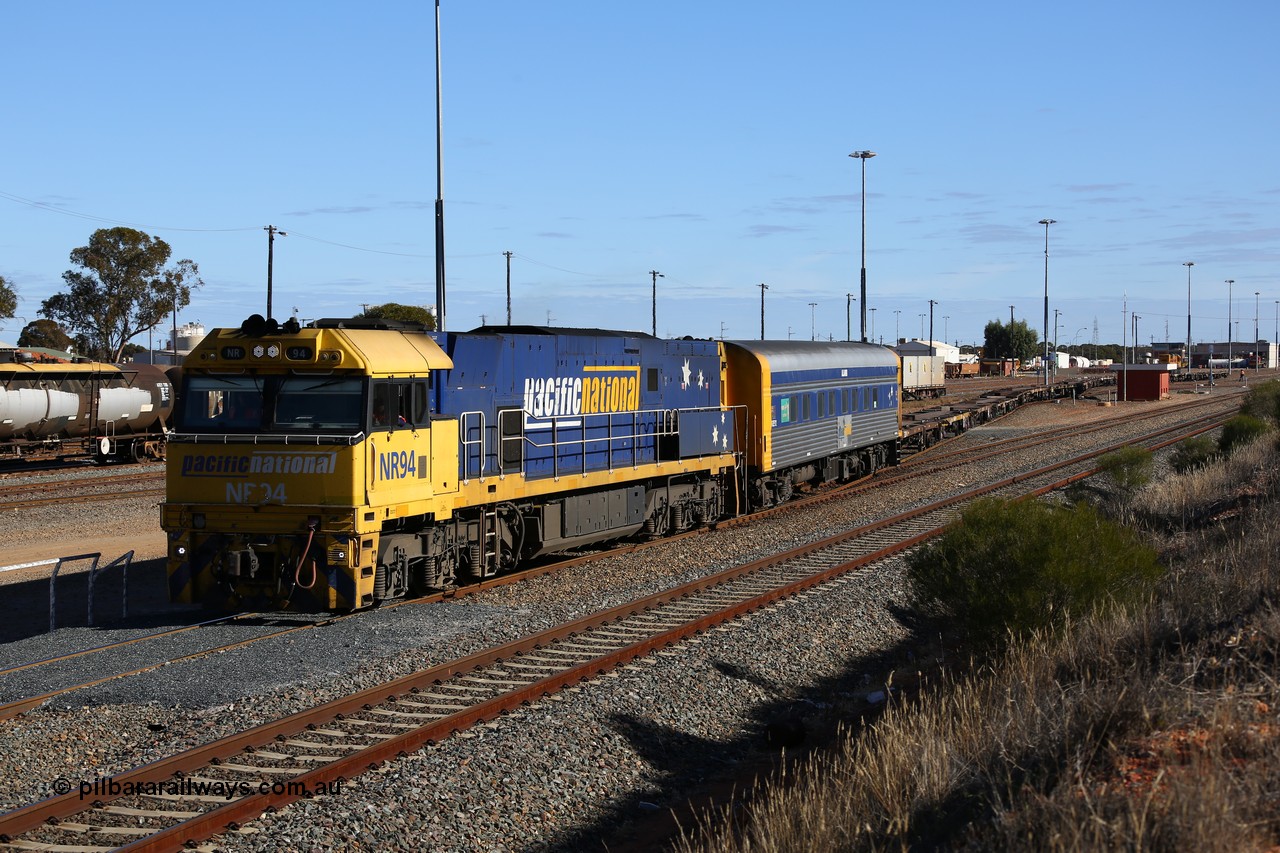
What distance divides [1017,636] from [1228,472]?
15586 mm

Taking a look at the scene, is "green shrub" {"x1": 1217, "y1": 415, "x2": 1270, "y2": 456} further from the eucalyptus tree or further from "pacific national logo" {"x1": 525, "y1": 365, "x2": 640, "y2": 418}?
the eucalyptus tree

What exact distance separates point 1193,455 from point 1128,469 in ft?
14.9

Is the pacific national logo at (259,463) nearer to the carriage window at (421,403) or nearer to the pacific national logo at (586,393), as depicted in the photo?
the carriage window at (421,403)

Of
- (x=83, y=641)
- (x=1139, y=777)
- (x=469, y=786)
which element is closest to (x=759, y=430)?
(x=83, y=641)

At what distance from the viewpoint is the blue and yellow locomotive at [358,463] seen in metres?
13.1

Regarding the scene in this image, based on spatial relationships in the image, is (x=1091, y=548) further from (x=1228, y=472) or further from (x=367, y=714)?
(x=1228, y=472)

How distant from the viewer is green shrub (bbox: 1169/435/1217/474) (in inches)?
1147

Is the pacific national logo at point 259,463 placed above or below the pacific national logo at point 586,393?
below

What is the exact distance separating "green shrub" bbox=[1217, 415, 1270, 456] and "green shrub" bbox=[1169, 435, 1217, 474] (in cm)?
62

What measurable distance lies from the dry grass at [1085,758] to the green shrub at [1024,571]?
63.6 inches

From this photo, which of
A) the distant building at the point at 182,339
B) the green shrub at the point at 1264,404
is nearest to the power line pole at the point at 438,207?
the green shrub at the point at 1264,404

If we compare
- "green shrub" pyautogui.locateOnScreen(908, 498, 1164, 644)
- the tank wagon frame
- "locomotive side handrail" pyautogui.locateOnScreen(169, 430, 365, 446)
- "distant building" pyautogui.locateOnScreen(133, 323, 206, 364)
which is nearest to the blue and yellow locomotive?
"locomotive side handrail" pyautogui.locateOnScreen(169, 430, 365, 446)

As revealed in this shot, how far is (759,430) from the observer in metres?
24.0

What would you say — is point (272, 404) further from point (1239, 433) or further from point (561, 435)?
point (1239, 433)
